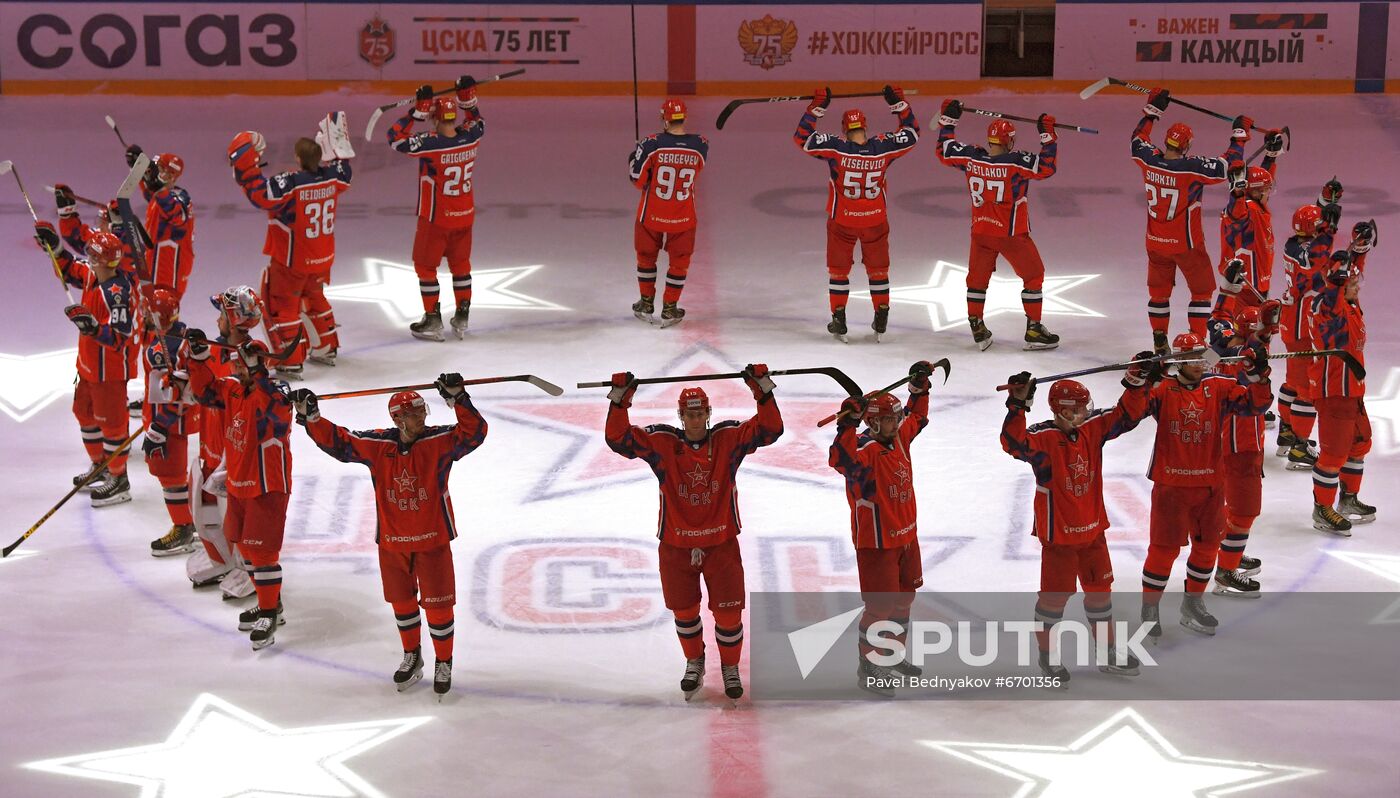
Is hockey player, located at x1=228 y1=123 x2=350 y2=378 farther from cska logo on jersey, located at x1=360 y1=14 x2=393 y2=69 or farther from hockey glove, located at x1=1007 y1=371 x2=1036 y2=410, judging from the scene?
cska logo on jersey, located at x1=360 y1=14 x2=393 y2=69

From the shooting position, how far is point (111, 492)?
1036 cm

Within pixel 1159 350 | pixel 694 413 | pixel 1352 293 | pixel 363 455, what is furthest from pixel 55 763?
pixel 1159 350

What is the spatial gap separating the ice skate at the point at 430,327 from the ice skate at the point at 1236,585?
659 cm

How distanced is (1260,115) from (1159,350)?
778 centimetres

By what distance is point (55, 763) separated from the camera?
7.34 metres

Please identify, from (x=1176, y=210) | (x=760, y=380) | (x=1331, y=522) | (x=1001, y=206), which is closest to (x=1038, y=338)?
(x=1001, y=206)

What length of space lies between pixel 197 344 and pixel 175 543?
5.40 feet

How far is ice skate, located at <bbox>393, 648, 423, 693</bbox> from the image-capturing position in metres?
7.99

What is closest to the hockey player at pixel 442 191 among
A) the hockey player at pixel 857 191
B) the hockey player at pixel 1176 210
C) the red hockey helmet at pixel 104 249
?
the hockey player at pixel 857 191

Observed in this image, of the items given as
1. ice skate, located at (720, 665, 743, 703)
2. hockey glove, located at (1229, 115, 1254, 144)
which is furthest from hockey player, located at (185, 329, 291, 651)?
hockey glove, located at (1229, 115, 1254, 144)

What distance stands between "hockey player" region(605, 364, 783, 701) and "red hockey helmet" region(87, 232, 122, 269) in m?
3.84

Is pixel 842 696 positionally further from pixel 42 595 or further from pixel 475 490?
pixel 42 595

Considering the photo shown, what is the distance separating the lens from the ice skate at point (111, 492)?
10.3m

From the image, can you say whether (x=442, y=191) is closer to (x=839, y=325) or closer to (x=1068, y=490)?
(x=839, y=325)
